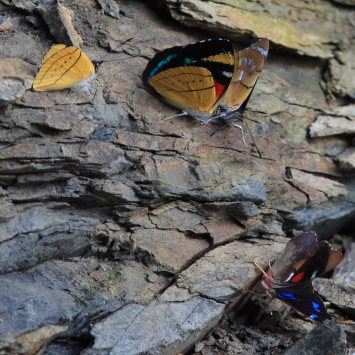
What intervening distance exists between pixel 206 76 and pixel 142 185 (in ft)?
3.10

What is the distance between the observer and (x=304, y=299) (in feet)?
10.8

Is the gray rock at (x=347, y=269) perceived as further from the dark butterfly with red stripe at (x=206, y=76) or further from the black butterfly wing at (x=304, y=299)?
the dark butterfly with red stripe at (x=206, y=76)

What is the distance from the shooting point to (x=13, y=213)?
3139mm

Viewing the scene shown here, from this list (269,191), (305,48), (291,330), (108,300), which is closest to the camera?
(108,300)

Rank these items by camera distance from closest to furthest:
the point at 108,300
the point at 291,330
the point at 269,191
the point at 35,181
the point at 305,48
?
1. the point at 108,300
2. the point at 35,181
3. the point at 291,330
4. the point at 269,191
5. the point at 305,48

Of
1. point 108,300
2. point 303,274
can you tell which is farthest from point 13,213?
point 303,274

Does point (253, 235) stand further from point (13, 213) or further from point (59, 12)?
point (59, 12)

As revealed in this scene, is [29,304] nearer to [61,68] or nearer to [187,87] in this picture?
[61,68]

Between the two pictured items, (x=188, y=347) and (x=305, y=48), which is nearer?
(x=188, y=347)

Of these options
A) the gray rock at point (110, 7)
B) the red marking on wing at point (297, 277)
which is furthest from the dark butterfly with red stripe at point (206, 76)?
the red marking on wing at point (297, 277)

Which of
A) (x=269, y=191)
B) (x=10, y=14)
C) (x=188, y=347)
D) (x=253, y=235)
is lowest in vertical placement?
(x=188, y=347)

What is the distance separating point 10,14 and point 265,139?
220 cm

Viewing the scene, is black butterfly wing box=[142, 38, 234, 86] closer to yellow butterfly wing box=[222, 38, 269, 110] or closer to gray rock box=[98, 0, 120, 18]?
yellow butterfly wing box=[222, 38, 269, 110]

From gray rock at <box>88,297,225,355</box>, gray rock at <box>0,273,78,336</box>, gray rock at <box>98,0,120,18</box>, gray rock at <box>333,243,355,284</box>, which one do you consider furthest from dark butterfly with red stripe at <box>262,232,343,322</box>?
gray rock at <box>98,0,120,18</box>
